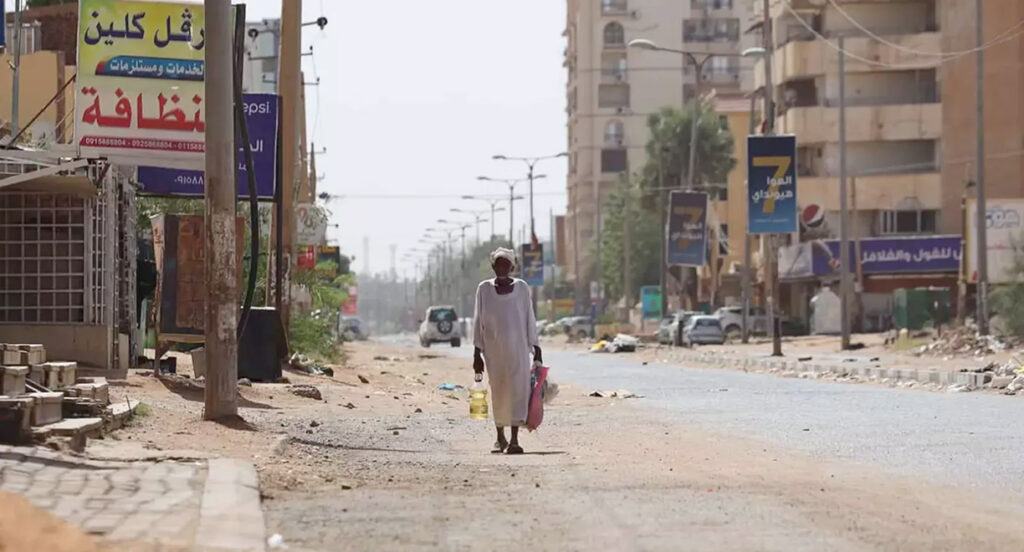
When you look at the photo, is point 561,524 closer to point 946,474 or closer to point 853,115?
point 946,474

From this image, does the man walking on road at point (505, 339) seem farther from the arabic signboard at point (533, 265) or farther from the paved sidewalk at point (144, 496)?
the arabic signboard at point (533, 265)

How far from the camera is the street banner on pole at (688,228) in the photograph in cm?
6912

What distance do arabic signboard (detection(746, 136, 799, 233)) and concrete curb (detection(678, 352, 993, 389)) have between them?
3725 mm

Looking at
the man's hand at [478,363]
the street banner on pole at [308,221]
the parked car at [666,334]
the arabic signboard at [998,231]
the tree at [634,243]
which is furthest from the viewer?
the tree at [634,243]

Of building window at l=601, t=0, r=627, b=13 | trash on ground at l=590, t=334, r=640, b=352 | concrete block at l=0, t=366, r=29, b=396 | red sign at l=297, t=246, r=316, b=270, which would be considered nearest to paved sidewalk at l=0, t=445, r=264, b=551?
concrete block at l=0, t=366, r=29, b=396

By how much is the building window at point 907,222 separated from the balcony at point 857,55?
649 centimetres

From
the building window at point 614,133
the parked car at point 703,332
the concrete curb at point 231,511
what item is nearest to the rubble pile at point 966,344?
the parked car at point 703,332

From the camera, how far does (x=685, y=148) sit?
3851 inches

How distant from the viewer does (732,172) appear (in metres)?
110

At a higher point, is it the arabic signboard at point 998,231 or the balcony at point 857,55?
the balcony at point 857,55

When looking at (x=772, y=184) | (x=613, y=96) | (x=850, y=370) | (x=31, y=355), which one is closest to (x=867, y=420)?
(x=31, y=355)

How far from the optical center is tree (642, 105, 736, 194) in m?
97.4

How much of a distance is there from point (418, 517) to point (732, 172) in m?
102

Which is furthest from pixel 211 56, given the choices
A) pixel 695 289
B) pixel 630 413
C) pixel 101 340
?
pixel 695 289
